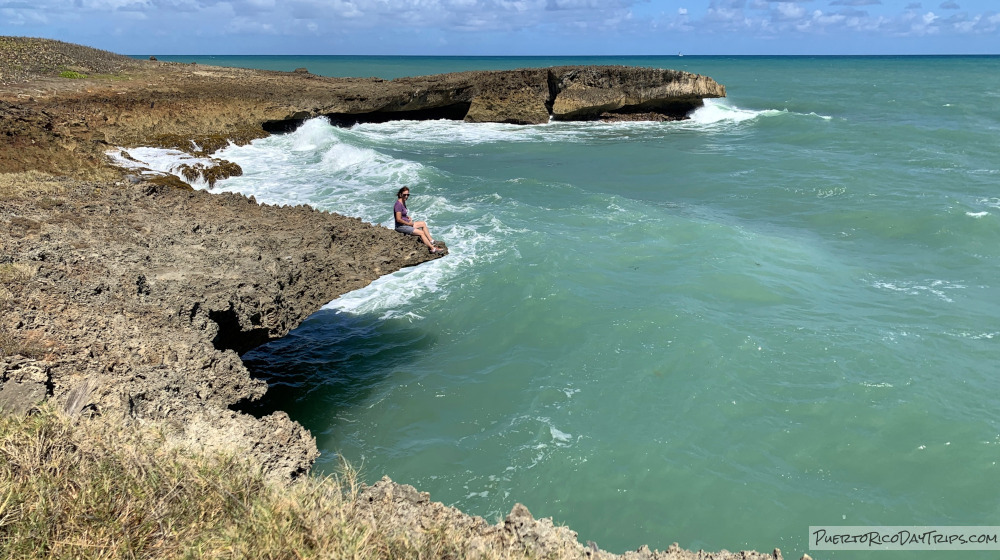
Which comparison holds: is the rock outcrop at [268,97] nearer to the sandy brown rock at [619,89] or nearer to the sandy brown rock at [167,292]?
the sandy brown rock at [619,89]

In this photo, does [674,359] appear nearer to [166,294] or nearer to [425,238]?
[425,238]

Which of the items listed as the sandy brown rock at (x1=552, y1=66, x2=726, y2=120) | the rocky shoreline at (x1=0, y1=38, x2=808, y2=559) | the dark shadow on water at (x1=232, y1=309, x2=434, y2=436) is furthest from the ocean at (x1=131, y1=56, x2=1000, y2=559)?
the sandy brown rock at (x1=552, y1=66, x2=726, y2=120)

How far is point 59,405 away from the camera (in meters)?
4.36

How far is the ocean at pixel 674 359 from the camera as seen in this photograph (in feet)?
21.2

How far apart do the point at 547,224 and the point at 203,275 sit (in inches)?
380

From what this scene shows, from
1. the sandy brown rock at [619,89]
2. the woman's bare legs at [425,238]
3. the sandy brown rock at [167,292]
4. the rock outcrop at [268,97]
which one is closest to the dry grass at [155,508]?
the sandy brown rock at [167,292]

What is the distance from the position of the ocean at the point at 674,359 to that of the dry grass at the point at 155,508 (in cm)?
187

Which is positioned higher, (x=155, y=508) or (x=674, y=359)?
(x=155, y=508)

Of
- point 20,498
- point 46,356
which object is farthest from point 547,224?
point 20,498

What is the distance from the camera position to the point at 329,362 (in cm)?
913

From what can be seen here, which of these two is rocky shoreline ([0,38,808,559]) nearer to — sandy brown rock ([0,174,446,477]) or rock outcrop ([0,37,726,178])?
sandy brown rock ([0,174,446,477])

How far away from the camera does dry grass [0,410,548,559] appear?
129 inches

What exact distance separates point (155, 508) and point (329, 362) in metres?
5.63

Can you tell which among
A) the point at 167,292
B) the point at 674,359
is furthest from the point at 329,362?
the point at 674,359
